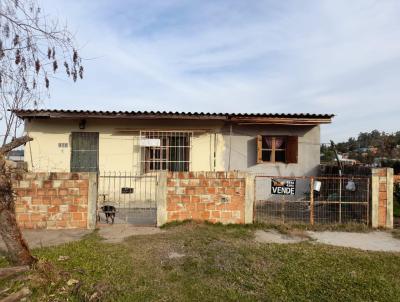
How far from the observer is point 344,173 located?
11086 mm

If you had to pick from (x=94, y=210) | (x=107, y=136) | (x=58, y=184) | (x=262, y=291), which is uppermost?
(x=107, y=136)

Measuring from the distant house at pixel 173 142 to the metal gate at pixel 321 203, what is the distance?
1.85 meters

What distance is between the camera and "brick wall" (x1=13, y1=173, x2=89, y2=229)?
7.93 meters

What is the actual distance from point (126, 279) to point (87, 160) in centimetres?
750

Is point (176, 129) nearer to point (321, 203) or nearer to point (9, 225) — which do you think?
point (321, 203)

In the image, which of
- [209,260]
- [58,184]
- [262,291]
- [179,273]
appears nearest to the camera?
[262,291]

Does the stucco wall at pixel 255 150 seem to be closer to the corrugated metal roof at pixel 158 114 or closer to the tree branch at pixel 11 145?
the corrugated metal roof at pixel 158 114

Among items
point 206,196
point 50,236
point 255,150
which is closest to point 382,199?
point 206,196

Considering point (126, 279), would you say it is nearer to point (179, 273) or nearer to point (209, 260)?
point (179, 273)

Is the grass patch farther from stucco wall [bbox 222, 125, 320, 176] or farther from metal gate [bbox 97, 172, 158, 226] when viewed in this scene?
stucco wall [bbox 222, 125, 320, 176]

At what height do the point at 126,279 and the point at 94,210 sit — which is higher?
Answer: the point at 94,210

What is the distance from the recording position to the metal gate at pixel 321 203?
8.58 metres

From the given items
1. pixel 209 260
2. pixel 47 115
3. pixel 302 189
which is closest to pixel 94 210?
pixel 209 260

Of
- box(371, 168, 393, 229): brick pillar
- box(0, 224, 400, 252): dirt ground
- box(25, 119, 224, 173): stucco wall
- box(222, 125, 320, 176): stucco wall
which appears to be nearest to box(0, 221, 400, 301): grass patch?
box(0, 224, 400, 252): dirt ground
